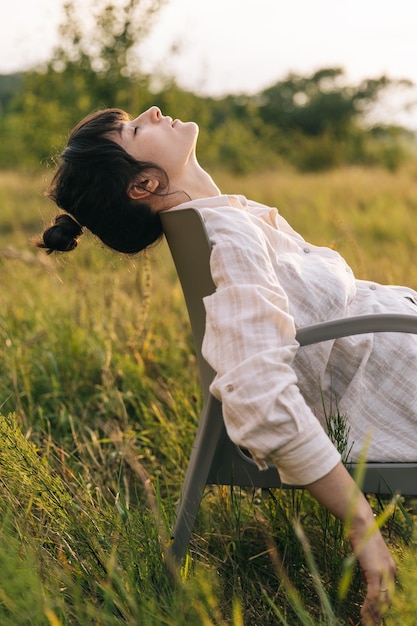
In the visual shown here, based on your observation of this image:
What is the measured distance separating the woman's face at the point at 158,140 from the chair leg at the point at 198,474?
670mm

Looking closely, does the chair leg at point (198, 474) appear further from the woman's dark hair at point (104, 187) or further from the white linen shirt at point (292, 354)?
the woman's dark hair at point (104, 187)

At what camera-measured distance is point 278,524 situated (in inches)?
84.5

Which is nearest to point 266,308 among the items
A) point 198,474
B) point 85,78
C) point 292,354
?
point 292,354

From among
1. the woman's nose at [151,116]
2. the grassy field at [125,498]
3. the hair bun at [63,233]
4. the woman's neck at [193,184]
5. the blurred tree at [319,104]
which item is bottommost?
the blurred tree at [319,104]

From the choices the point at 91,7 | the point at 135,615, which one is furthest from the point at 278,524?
the point at 91,7

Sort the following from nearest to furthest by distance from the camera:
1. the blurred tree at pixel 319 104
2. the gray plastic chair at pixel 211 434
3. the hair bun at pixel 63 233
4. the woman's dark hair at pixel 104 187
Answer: the gray plastic chair at pixel 211 434, the woman's dark hair at pixel 104 187, the hair bun at pixel 63 233, the blurred tree at pixel 319 104

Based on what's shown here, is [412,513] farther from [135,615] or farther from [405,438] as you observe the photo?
[135,615]

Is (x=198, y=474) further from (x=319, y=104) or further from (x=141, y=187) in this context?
(x=319, y=104)

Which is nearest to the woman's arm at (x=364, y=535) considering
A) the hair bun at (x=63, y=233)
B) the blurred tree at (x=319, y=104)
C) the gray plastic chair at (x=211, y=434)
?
the gray plastic chair at (x=211, y=434)

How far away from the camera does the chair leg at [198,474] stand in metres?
1.84

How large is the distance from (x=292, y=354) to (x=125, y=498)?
43.1 inches

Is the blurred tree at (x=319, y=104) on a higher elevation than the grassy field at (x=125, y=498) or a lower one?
lower

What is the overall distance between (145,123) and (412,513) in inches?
51.6

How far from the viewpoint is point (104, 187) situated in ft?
6.94
